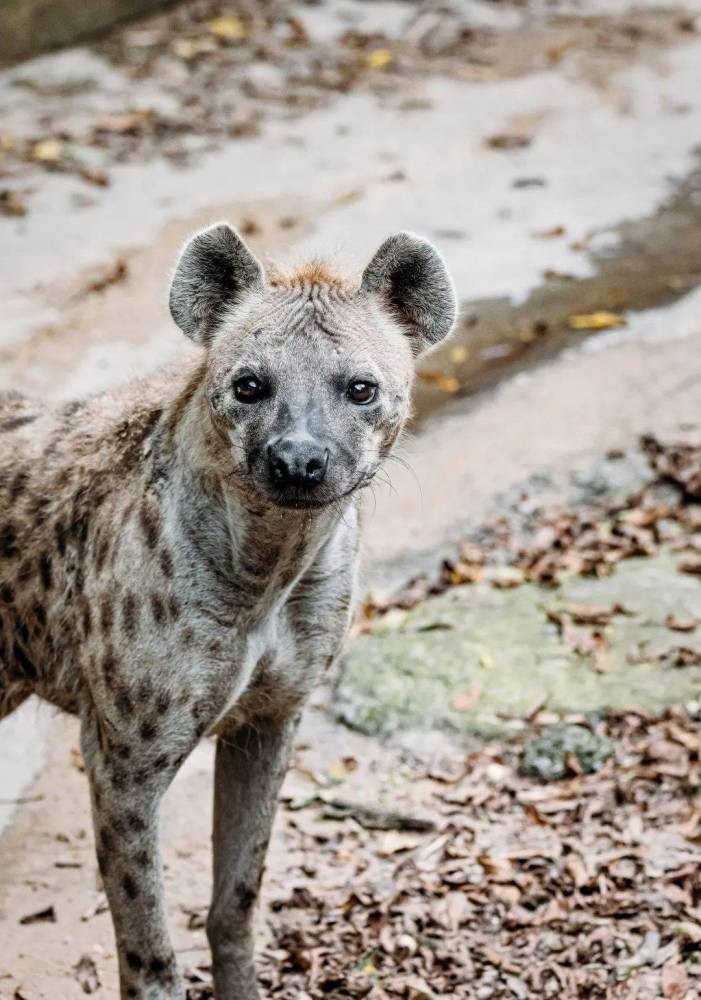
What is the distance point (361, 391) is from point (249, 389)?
0.94 ft

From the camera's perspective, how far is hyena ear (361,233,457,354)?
4.44 meters

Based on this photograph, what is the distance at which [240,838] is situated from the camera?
16.3 feet

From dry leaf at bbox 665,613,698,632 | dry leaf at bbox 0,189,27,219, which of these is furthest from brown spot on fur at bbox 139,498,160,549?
dry leaf at bbox 0,189,27,219

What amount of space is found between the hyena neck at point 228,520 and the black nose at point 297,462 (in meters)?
0.34

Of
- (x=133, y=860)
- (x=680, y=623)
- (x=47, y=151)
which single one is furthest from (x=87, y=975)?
(x=47, y=151)

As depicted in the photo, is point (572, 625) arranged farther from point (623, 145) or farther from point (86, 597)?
point (623, 145)

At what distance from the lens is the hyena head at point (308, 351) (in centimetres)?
400

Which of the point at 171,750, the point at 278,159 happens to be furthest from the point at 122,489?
the point at 278,159

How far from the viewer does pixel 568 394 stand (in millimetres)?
8953

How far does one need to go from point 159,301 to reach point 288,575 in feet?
17.8

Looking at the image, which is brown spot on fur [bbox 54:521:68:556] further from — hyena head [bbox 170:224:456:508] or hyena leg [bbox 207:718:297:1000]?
hyena leg [bbox 207:718:297:1000]

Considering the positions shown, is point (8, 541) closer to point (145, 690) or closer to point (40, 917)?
point (145, 690)

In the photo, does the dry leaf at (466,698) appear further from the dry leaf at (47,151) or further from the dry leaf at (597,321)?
the dry leaf at (47,151)

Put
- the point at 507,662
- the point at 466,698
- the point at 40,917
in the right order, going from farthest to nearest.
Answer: the point at 507,662
the point at 466,698
the point at 40,917
